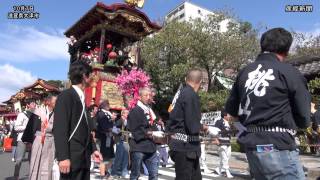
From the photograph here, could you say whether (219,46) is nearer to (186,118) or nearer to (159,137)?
(159,137)

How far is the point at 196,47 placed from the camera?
97.6ft

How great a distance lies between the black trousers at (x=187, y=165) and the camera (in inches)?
196

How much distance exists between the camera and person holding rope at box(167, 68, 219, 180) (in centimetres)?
504

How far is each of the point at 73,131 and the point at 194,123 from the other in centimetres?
147

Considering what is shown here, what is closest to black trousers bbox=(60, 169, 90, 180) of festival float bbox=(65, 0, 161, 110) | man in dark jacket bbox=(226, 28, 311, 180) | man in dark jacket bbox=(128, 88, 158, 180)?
man in dark jacket bbox=(226, 28, 311, 180)

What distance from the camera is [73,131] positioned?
14.4 ft

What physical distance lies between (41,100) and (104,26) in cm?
1280

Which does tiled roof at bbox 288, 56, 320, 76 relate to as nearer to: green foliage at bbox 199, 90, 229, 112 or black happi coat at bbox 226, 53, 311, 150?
green foliage at bbox 199, 90, 229, 112

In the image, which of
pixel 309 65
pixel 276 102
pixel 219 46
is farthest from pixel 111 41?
pixel 276 102

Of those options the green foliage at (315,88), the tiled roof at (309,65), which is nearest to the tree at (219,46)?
the tiled roof at (309,65)

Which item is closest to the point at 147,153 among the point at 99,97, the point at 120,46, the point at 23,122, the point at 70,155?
the point at 70,155

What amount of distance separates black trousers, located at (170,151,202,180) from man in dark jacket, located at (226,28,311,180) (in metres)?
1.64

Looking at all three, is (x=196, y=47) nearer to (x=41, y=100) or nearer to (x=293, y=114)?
(x=41, y=100)

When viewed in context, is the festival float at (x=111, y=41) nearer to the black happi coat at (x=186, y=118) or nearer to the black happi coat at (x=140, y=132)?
the black happi coat at (x=140, y=132)
